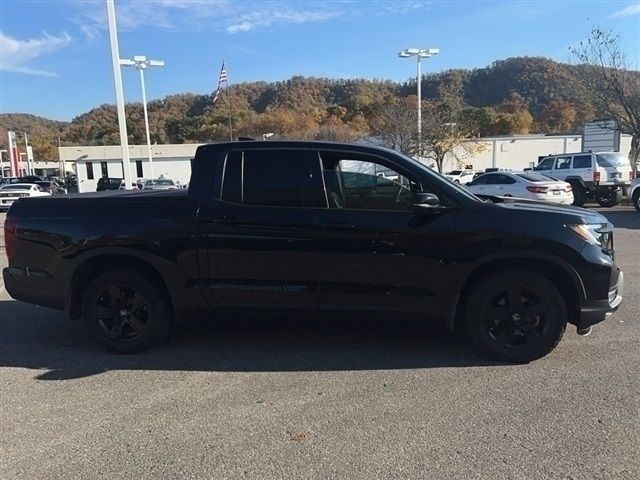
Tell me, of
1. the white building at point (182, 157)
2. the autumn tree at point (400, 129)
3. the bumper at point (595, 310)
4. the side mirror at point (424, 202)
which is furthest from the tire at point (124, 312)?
the white building at point (182, 157)

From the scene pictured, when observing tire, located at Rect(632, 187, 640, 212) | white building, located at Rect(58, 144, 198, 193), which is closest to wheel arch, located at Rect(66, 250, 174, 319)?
tire, located at Rect(632, 187, 640, 212)

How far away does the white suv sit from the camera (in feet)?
63.3

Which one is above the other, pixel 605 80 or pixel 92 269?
pixel 605 80

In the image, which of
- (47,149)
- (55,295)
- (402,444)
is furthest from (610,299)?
(47,149)

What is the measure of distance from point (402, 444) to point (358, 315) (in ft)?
4.76

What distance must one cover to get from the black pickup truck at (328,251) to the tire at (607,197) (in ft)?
56.7

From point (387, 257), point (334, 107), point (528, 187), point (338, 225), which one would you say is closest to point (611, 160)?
point (528, 187)

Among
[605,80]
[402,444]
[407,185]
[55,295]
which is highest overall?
[605,80]

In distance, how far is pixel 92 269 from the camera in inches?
192

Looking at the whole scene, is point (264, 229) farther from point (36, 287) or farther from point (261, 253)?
point (36, 287)

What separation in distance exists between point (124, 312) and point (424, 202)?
2922 millimetres

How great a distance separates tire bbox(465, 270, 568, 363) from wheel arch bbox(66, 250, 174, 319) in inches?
108

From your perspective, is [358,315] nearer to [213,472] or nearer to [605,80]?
[213,472]

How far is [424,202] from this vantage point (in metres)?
4.23
